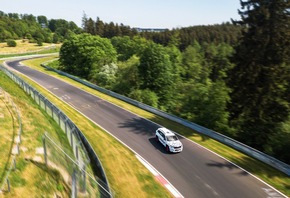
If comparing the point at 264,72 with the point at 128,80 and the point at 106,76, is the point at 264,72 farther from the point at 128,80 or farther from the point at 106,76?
the point at 106,76

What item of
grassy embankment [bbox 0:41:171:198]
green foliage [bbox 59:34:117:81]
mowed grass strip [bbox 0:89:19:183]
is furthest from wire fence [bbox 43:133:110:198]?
green foliage [bbox 59:34:117:81]

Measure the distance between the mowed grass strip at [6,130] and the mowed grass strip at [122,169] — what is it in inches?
290

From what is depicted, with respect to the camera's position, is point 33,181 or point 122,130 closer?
point 33,181

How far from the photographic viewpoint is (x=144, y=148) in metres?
25.5

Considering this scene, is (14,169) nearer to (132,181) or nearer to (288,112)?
(132,181)

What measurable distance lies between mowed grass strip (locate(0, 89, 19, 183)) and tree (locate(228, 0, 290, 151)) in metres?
25.1

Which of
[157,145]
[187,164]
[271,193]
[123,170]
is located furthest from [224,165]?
[123,170]

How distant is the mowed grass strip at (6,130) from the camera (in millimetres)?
13767

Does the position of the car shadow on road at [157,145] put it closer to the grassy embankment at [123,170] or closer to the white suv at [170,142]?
the white suv at [170,142]

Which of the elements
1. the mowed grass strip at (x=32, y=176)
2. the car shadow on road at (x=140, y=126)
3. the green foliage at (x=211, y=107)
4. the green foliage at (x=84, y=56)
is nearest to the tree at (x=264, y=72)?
the green foliage at (x=211, y=107)

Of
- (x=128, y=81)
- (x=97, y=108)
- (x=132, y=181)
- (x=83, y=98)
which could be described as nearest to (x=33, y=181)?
(x=132, y=181)

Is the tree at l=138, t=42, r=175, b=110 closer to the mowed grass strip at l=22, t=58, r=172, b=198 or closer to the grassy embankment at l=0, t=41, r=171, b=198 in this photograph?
the mowed grass strip at l=22, t=58, r=172, b=198

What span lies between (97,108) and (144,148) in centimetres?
1470

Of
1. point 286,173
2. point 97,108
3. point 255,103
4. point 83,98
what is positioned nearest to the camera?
point 286,173
